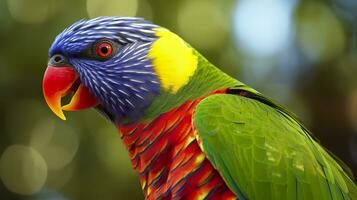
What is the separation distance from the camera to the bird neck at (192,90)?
8.78 ft

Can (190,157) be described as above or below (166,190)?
above

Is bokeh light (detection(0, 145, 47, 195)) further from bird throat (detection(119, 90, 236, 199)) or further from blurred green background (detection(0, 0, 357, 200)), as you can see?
bird throat (detection(119, 90, 236, 199))

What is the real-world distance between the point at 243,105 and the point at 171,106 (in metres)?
0.33

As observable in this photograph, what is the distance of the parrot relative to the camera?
239 cm

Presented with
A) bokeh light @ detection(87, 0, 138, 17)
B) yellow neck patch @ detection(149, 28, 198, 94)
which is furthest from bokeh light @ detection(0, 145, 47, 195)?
yellow neck patch @ detection(149, 28, 198, 94)

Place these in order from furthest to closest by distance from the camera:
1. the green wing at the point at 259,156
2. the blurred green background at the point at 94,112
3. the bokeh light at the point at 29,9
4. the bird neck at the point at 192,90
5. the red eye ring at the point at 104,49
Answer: the bokeh light at the point at 29,9 < the blurred green background at the point at 94,112 < the red eye ring at the point at 104,49 < the bird neck at the point at 192,90 < the green wing at the point at 259,156

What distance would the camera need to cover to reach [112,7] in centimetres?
710

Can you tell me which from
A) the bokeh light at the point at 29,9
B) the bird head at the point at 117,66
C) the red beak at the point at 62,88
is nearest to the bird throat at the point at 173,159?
the bird head at the point at 117,66

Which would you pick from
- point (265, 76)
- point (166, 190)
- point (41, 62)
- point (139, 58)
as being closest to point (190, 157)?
point (166, 190)

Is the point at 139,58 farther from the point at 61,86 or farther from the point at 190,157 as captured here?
the point at 190,157

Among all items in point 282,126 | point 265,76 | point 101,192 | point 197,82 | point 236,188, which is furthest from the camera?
point 101,192

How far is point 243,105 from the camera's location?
8.39ft

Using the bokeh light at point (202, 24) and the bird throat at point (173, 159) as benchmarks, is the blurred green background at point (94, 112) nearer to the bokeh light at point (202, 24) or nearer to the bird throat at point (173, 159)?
the bokeh light at point (202, 24)

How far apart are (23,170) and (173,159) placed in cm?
637
